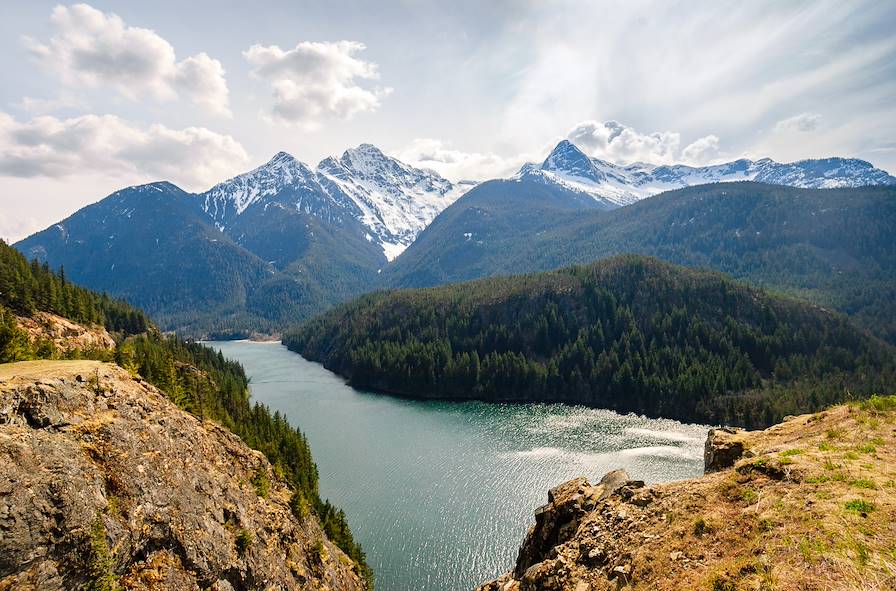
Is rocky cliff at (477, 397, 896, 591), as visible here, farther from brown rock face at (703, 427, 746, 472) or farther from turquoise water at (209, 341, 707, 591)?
turquoise water at (209, 341, 707, 591)

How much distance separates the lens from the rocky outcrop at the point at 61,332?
5693 cm

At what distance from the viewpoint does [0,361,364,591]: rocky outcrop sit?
1666 centimetres

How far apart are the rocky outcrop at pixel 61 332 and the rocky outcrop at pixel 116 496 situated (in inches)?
1538

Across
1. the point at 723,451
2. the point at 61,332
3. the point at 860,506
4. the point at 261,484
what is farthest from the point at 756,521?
the point at 61,332

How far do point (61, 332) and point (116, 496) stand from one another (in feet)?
186

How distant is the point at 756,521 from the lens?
650 inches

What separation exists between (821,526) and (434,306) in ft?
610

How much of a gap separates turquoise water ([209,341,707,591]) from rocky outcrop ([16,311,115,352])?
41.4m

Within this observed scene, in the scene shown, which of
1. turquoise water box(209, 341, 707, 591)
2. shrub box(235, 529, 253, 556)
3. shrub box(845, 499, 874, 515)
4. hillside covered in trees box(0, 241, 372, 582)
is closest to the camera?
shrub box(845, 499, 874, 515)

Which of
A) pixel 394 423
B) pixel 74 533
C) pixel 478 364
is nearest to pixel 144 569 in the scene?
pixel 74 533

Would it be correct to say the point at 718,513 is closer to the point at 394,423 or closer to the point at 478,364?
the point at 394,423

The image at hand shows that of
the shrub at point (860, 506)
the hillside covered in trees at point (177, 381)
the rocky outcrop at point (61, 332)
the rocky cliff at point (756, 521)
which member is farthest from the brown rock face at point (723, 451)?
the rocky outcrop at point (61, 332)

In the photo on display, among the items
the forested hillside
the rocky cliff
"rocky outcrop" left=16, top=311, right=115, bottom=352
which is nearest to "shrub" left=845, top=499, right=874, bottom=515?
the rocky cliff

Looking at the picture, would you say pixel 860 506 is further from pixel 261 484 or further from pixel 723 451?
pixel 261 484
